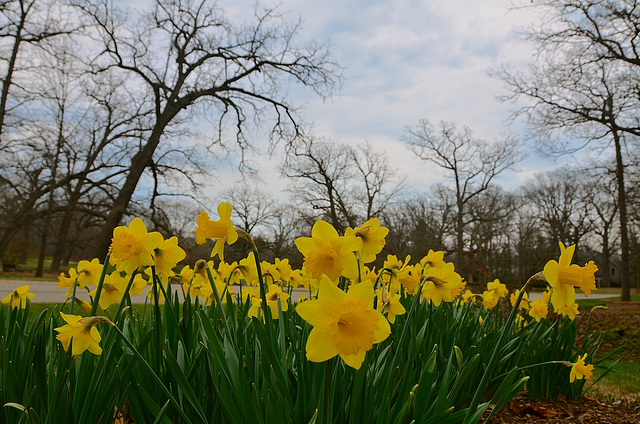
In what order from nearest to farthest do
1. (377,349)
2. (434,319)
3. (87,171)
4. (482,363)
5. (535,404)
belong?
(377,349) < (482,363) < (434,319) < (535,404) < (87,171)

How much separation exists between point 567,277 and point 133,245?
4.44 feet

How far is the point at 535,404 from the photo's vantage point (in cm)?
278

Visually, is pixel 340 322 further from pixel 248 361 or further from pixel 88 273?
pixel 88 273

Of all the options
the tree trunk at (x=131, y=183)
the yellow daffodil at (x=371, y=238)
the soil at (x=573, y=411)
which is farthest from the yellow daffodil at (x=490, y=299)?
the tree trunk at (x=131, y=183)

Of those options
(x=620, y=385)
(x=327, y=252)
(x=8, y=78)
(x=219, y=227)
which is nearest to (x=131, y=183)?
(x=8, y=78)

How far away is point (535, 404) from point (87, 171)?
751 inches

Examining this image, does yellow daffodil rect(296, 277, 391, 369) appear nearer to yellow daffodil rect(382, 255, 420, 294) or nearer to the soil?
yellow daffodil rect(382, 255, 420, 294)

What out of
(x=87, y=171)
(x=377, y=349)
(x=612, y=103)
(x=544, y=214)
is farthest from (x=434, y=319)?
(x=544, y=214)

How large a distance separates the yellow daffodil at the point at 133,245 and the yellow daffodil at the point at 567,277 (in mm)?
1240

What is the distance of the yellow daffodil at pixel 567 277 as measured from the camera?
1.31 metres

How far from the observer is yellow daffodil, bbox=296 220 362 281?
3.63 ft

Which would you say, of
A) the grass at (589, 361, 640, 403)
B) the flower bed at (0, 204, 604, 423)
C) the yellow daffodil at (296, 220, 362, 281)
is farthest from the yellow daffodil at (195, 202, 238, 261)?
the grass at (589, 361, 640, 403)

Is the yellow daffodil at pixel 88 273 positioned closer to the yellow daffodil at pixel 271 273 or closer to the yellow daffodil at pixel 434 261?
the yellow daffodil at pixel 271 273

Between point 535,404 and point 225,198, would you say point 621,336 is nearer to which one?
point 535,404
